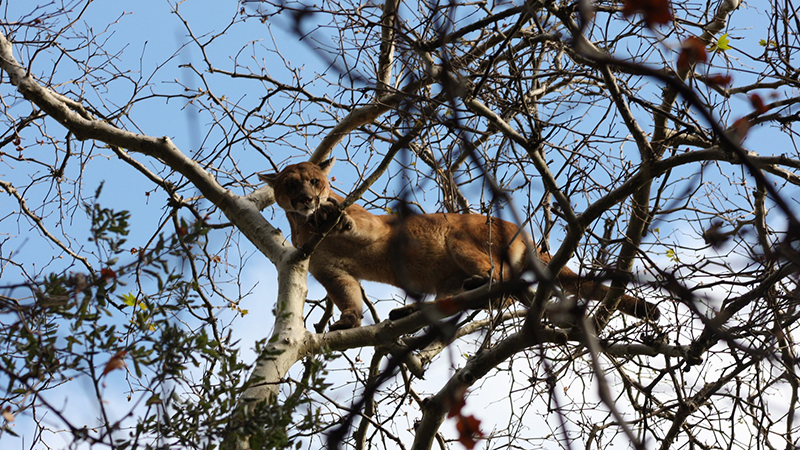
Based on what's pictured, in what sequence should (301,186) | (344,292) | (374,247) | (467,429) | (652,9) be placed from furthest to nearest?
(374,247), (344,292), (301,186), (467,429), (652,9)

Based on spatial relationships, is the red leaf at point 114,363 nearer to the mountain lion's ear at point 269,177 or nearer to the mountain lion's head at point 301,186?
the mountain lion's head at point 301,186

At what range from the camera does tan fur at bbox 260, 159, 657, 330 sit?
6035 mm

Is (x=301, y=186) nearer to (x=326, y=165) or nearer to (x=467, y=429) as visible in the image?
(x=326, y=165)

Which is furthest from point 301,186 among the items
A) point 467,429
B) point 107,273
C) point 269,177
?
point 467,429

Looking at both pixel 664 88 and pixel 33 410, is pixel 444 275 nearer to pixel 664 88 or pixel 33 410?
pixel 664 88

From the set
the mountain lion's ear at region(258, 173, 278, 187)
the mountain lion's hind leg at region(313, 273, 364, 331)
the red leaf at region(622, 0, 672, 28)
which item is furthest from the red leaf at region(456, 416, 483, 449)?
the mountain lion's ear at region(258, 173, 278, 187)

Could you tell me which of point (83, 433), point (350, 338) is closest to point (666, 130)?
point (350, 338)

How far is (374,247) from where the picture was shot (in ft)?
20.9

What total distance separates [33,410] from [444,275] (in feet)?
11.4

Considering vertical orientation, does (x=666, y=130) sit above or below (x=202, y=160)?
below

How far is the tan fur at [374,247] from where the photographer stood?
6035 mm

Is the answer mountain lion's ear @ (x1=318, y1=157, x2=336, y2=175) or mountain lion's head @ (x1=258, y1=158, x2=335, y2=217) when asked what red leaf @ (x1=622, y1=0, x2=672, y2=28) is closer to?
mountain lion's head @ (x1=258, y1=158, x2=335, y2=217)

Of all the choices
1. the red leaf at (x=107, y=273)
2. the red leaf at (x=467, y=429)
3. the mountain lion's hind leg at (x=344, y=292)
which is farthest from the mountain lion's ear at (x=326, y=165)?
the red leaf at (x=467, y=429)

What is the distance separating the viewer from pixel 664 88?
178 inches
